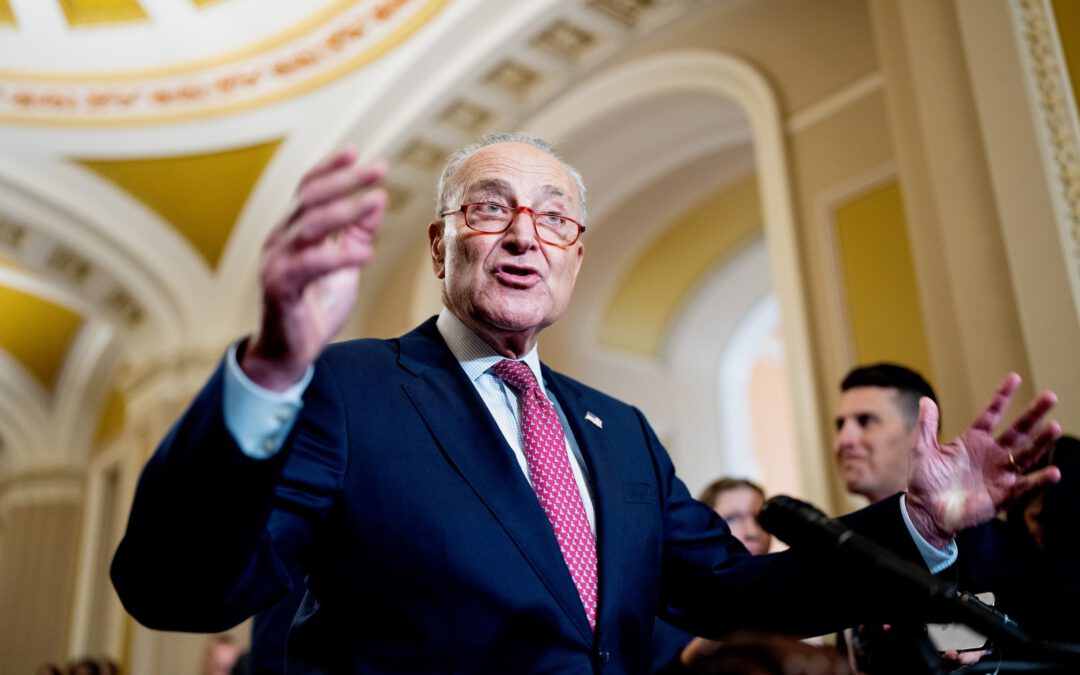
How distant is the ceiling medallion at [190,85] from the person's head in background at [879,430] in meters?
4.91

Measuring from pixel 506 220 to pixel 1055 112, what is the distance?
6.59 feet

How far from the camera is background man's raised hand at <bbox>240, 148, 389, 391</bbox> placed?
1058 millimetres

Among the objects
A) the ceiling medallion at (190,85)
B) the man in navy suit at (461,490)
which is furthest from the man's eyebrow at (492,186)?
the ceiling medallion at (190,85)

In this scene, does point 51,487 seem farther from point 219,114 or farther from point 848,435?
point 848,435

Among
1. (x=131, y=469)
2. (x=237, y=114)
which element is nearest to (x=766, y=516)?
(x=237, y=114)

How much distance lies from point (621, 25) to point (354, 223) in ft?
18.0

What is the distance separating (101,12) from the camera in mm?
7328

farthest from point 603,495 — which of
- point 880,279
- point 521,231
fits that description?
point 880,279

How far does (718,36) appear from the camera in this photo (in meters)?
5.91

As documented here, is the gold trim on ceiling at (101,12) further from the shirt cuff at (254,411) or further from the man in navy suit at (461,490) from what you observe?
the shirt cuff at (254,411)

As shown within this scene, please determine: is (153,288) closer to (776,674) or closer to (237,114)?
(237,114)

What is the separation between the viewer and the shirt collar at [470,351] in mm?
1703

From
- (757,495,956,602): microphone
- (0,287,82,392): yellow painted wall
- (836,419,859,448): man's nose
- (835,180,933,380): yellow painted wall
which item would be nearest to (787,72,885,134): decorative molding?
(835,180,933,380): yellow painted wall

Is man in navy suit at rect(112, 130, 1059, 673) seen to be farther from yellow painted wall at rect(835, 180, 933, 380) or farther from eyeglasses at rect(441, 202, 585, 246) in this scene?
yellow painted wall at rect(835, 180, 933, 380)
